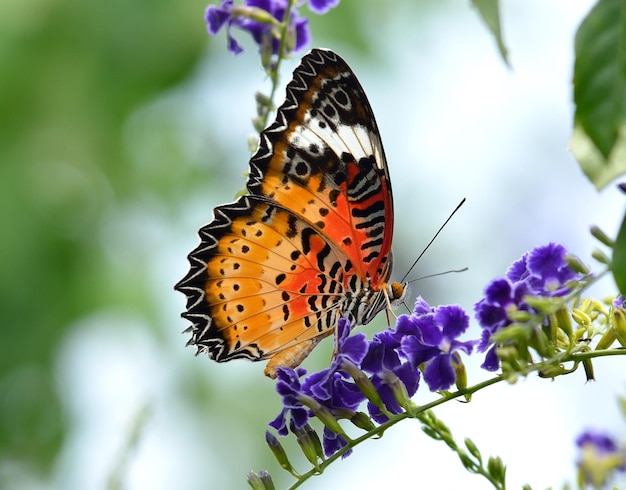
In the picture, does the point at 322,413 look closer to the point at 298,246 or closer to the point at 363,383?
the point at 363,383

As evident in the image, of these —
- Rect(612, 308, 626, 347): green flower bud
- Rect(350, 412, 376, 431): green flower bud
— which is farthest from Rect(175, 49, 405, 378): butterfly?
Rect(612, 308, 626, 347): green flower bud

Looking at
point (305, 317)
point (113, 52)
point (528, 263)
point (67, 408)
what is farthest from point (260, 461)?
A: point (528, 263)

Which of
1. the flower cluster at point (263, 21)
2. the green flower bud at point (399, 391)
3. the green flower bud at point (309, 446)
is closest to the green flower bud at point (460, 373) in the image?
the green flower bud at point (399, 391)

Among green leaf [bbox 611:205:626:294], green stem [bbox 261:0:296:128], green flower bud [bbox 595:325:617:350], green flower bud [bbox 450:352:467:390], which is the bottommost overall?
green flower bud [bbox 595:325:617:350]

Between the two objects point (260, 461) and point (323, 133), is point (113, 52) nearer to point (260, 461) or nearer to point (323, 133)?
point (260, 461)

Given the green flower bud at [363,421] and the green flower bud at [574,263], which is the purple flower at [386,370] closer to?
the green flower bud at [363,421]

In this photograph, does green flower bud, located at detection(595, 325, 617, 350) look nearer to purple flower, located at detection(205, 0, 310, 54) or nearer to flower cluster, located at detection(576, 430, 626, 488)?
flower cluster, located at detection(576, 430, 626, 488)
